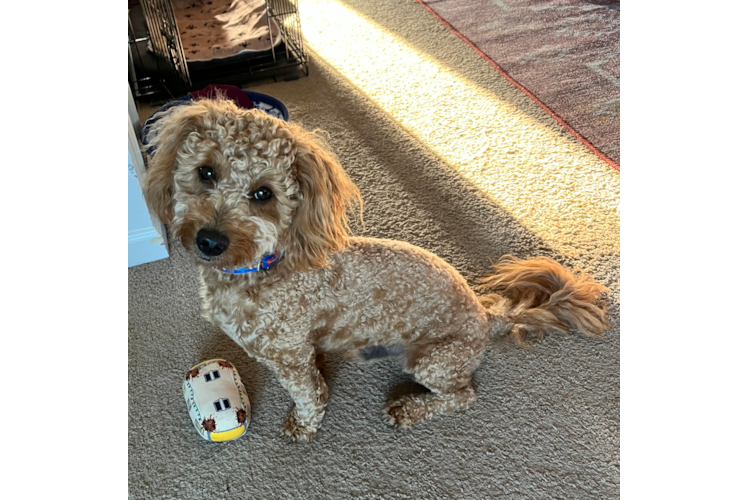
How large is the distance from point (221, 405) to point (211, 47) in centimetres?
204

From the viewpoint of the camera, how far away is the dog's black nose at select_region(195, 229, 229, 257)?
113 cm

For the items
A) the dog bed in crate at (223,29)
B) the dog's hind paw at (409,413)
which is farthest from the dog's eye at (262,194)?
the dog bed in crate at (223,29)

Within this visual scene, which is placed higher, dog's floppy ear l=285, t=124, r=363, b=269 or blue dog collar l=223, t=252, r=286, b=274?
dog's floppy ear l=285, t=124, r=363, b=269

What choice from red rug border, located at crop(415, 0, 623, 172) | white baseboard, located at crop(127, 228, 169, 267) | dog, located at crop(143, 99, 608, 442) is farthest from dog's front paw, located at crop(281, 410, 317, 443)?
red rug border, located at crop(415, 0, 623, 172)

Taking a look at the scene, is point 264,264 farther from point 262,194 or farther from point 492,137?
point 492,137

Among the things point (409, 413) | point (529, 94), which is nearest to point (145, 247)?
point (409, 413)

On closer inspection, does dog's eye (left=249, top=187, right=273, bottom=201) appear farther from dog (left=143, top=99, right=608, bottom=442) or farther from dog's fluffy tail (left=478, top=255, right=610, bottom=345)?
dog's fluffy tail (left=478, top=255, right=610, bottom=345)

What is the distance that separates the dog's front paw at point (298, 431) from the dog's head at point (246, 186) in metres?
0.53

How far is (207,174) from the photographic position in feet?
3.82

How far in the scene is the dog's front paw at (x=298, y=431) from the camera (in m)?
1.53

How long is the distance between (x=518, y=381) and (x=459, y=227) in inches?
27.3

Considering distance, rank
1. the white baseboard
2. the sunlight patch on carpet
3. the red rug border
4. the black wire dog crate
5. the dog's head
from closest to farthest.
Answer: the dog's head, the white baseboard, the sunlight patch on carpet, the red rug border, the black wire dog crate

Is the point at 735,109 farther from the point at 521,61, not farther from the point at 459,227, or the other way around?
the point at 459,227
